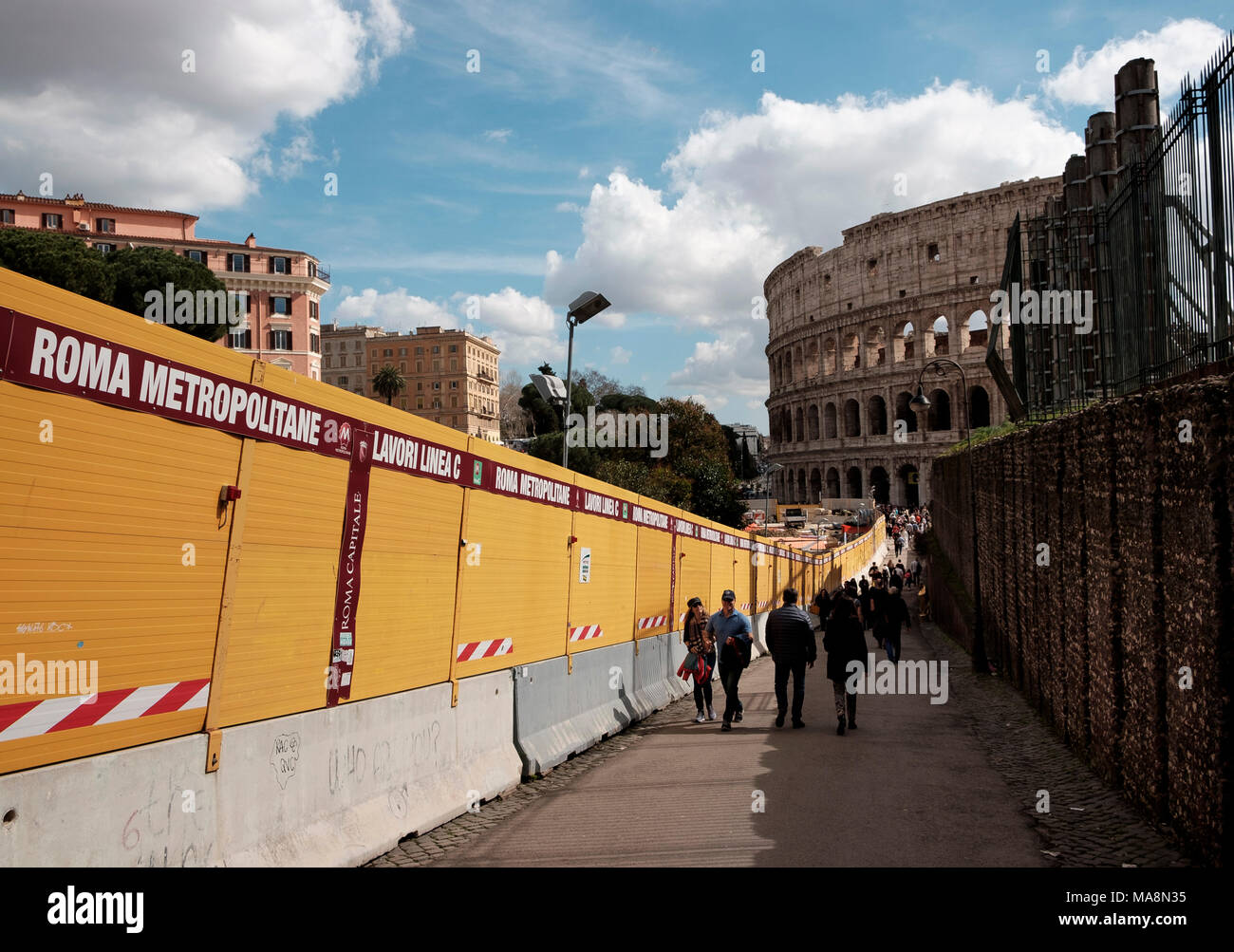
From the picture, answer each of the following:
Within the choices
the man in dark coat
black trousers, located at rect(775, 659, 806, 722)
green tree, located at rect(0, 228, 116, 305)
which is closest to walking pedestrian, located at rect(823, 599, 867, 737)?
the man in dark coat

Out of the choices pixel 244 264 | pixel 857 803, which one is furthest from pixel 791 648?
pixel 244 264

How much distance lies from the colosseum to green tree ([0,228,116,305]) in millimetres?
59029

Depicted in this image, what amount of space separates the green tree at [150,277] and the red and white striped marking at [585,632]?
150 feet

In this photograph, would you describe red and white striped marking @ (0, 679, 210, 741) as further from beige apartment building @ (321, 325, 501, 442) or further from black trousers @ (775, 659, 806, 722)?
beige apartment building @ (321, 325, 501, 442)

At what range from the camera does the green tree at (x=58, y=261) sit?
46812mm

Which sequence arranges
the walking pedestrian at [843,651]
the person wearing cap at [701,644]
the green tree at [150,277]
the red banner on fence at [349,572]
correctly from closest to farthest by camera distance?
the red banner on fence at [349,572], the walking pedestrian at [843,651], the person wearing cap at [701,644], the green tree at [150,277]

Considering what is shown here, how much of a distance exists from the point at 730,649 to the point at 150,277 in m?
48.9

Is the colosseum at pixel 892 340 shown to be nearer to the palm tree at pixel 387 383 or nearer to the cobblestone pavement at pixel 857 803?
the palm tree at pixel 387 383

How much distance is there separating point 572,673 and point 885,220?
274ft

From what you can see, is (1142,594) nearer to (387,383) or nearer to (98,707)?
(98,707)

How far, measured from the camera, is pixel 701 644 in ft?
40.3

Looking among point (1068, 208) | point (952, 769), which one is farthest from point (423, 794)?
point (1068, 208)

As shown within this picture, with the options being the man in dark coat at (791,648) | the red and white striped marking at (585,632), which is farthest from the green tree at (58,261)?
the man in dark coat at (791,648)

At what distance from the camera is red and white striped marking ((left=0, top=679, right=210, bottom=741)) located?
4.02 metres
